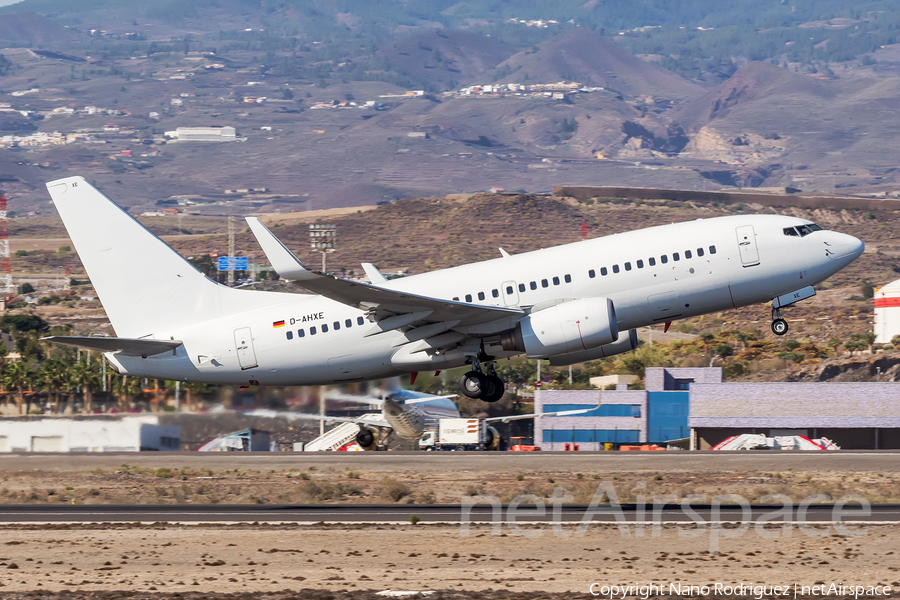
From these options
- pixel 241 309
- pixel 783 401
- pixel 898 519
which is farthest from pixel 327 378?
pixel 783 401

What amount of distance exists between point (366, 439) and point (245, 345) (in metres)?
32.2

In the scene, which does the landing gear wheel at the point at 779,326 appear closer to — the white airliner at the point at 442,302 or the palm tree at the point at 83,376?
the white airliner at the point at 442,302

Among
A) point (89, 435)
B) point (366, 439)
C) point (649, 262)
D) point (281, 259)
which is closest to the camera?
point (281, 259)

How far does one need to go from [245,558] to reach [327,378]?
11219 millimetres

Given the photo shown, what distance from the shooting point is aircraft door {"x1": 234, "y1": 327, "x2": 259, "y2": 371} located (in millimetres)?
43219

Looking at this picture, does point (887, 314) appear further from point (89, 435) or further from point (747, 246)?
point (747, 246)

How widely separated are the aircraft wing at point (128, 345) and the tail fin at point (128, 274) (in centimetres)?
114

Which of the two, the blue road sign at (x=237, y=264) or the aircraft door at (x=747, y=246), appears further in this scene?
the blue road sign at (x=237, y=264)


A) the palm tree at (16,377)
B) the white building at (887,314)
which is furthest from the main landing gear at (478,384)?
the white building at (887,314)

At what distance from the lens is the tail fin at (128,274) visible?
4450cm

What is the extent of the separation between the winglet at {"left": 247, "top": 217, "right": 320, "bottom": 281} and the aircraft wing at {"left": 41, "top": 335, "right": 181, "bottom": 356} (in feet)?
26.1

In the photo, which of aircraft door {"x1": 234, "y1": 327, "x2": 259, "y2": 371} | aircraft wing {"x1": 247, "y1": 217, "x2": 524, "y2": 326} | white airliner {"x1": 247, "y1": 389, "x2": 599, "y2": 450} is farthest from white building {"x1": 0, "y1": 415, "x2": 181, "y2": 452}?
aircraft wing {"x1": 247, "y1": 217, "x2": 524, "y2": 326}

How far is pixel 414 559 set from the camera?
32.2m

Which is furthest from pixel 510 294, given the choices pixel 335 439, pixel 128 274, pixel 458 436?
pixel 458 436
